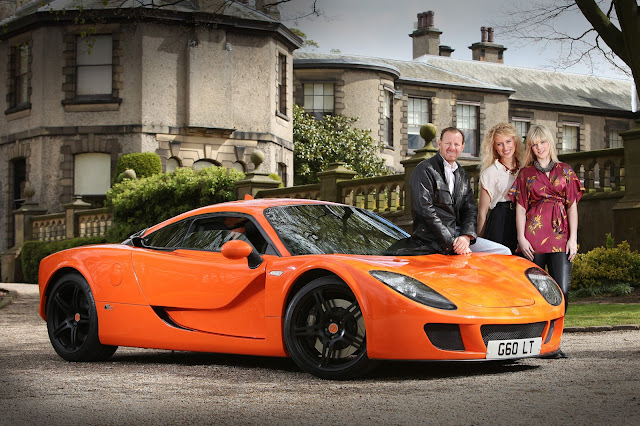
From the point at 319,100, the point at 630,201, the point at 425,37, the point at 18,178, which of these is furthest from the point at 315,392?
the point at 425,37

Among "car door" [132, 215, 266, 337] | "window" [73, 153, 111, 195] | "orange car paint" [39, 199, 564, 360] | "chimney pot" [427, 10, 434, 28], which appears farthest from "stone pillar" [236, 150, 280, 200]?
"chimney pot" [427, 10, 434, 28]

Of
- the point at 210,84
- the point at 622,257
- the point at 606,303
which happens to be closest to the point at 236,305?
the point at 606,303

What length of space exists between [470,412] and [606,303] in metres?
8.37

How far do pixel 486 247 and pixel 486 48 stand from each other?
4337cm

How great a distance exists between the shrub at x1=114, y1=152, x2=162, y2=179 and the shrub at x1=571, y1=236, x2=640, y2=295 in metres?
18.0

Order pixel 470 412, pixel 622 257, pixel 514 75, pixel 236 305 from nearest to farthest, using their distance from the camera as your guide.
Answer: pixel 470 412 → pixel 236 305 → pixel 622 257 → pixel 514 75

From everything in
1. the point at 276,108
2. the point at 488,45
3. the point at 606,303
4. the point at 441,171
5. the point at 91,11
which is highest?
the point at 488,45

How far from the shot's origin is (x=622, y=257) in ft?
44.2

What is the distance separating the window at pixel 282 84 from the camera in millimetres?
32219

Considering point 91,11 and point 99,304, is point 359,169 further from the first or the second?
point 99,304

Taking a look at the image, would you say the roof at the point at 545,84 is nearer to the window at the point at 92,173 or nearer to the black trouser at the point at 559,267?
the window at the point at 92,173

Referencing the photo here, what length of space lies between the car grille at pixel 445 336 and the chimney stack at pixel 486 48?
44486 millimetres

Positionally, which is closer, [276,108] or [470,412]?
[470,412]

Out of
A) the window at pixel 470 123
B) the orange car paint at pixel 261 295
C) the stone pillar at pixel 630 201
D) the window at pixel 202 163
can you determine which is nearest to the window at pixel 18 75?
the window at pixel 202 163
